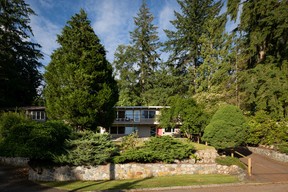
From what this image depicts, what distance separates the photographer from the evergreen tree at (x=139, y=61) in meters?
42.4

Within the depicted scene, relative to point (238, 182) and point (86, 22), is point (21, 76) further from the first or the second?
point (238, 182)

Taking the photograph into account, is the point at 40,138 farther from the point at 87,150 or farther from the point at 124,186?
the point at 124,186

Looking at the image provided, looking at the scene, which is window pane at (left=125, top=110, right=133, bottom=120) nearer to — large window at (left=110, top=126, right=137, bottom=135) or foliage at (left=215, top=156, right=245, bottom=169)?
large window at (left=110, top=126, right=137, bottom=135)

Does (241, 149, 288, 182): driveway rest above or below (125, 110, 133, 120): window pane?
below

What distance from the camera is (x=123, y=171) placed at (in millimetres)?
14281

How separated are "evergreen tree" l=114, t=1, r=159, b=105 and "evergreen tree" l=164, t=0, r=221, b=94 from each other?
12.7 ft

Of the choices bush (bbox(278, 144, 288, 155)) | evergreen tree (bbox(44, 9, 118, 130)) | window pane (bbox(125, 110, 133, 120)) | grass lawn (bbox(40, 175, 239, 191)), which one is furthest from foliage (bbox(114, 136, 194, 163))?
window pane (bbox(125, 110, 133, 120))

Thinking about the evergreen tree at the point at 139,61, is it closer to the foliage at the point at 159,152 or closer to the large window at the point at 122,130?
the large window at the point at 122,130

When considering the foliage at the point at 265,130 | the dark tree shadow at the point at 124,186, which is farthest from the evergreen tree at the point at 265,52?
the dark tree shadow at the point at 124,186

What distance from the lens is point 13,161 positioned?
17422 millimetres

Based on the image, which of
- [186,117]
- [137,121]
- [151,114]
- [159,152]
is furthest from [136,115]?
[159,152]

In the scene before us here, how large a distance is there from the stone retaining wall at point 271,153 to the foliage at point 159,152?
795 cm

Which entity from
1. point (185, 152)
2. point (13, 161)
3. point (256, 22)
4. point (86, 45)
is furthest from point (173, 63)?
point (13, 161)

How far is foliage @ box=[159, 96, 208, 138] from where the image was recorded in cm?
2191
